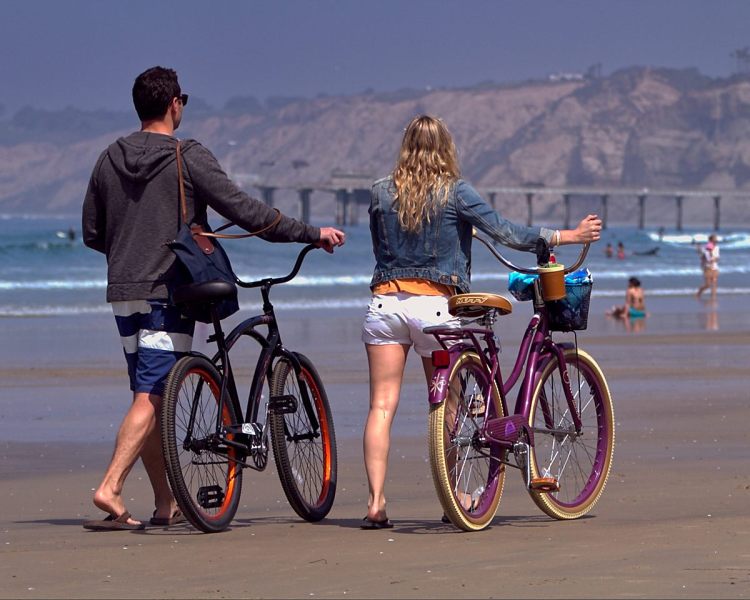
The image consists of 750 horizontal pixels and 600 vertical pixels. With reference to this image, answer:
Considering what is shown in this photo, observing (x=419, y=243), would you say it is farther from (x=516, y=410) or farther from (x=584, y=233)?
(x=516, y=410)

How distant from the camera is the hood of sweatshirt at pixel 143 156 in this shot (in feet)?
17.7

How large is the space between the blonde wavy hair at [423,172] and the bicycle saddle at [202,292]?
71cm

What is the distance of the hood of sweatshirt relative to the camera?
213 inches

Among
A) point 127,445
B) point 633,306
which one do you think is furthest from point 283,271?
point 127,445

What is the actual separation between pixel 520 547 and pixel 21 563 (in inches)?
61.5

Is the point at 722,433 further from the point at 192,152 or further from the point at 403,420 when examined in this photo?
the point at 192,152

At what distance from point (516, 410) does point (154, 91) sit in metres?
1.74

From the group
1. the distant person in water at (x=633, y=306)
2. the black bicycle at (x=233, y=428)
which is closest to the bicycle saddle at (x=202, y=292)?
the black bicycle at (x=233, y=428)

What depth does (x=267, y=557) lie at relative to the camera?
15.9 feet

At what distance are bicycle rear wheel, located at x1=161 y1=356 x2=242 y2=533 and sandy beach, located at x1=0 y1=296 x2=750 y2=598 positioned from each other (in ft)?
0.35

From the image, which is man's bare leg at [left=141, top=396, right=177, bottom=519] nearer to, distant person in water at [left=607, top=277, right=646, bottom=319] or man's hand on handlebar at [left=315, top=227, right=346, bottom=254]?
man's hand on handlebar at [left=315, top=227, right=346, bottom=254]

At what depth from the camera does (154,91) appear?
18.1 feet

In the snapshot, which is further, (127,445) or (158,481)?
(158,481)

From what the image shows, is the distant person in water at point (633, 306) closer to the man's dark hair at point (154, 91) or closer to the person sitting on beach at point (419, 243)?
the person sitting on beach at point (419, 243)
